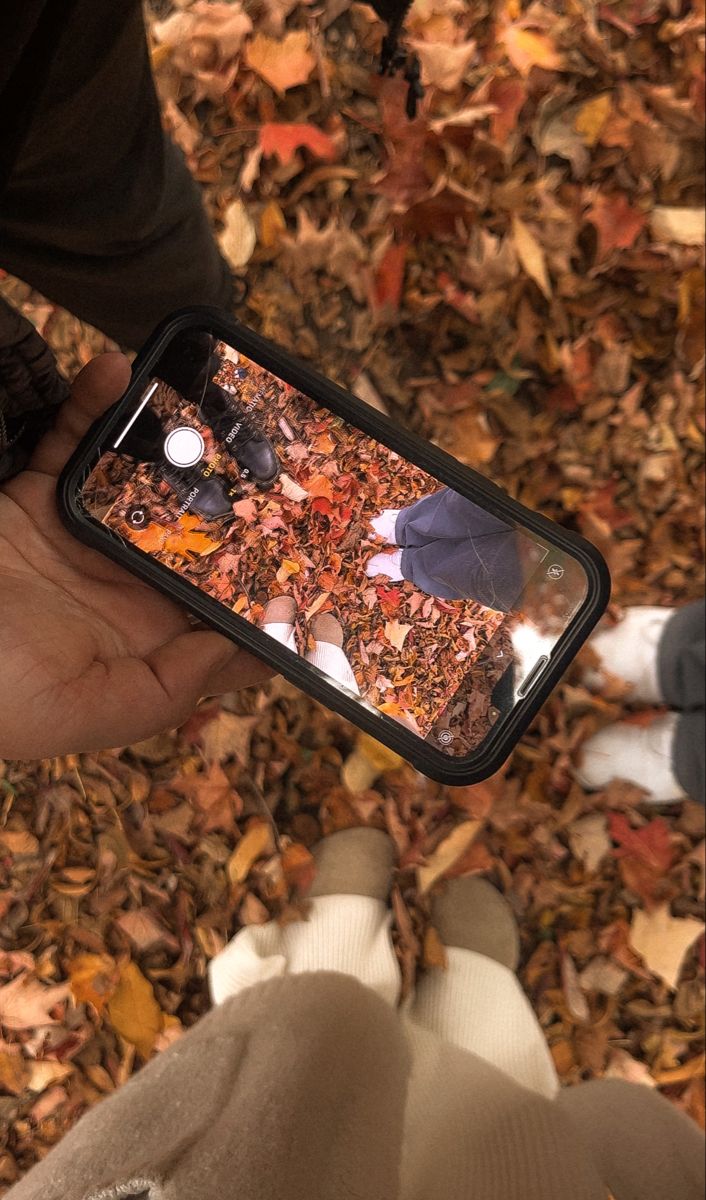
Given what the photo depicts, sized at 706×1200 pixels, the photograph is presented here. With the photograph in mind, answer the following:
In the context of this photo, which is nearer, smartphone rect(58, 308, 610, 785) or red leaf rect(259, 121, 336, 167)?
smartphone rect(58, 308, 610, 785)

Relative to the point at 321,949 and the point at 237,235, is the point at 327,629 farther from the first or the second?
the point at 237,235

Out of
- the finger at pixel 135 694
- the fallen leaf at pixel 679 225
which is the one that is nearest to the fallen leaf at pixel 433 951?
the finger at pixel 135 694

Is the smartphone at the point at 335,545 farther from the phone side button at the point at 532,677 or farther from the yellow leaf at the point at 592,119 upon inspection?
the yellow leaf at the point at 592,119

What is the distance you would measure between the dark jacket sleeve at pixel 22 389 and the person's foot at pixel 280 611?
38 cm

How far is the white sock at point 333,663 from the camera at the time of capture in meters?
1.10

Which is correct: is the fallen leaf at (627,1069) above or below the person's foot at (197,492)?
below

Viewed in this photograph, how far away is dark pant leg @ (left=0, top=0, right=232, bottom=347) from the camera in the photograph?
85cm

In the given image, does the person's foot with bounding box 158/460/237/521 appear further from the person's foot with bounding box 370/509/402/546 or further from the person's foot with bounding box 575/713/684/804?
the person's foot with bounding box 575/713/684/804

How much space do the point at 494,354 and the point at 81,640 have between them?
119 cm

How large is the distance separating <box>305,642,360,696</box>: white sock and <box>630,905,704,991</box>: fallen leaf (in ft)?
3.34

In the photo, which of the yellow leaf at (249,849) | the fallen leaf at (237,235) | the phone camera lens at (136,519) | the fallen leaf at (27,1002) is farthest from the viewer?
the fallen leaf at (237,235)

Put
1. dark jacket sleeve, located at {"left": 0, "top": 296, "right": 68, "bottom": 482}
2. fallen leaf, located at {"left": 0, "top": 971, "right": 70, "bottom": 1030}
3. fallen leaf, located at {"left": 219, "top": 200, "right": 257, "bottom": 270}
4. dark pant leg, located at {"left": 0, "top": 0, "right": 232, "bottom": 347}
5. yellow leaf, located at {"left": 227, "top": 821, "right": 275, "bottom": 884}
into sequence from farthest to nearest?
fallen leaf, located at {"left": 219, "top": 200, "right": 257, "bottom": 270} → yellow leaf, located at {"left": 227, "top": 821, "right": 275, "bottom": 884} → fallen leaf, located at {"left": 0, "top": 971, "right": 70, "bottom": 1030} → dark jacket sleeve, located at {"left": 0, "top": 296, "right": 68, "bottom": 482} → dark pant leg, located at {"left": 0, "top": 0, "right": 232, "bottom": 347}

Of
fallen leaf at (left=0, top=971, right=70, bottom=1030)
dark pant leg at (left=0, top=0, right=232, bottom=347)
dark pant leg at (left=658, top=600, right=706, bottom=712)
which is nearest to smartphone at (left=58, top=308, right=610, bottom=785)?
dark pant leg at (left=0, top=0, right=232, bottom=347)

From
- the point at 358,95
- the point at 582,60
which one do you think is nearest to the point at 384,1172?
the point at 358,95
